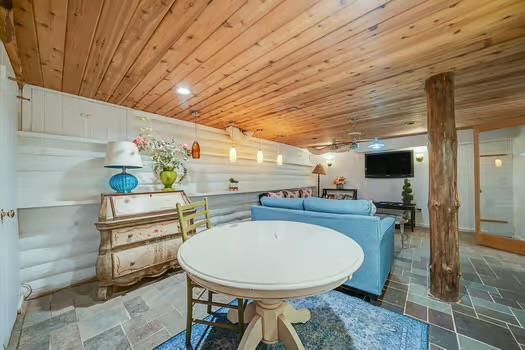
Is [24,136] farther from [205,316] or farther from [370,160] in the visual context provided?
[370,160]

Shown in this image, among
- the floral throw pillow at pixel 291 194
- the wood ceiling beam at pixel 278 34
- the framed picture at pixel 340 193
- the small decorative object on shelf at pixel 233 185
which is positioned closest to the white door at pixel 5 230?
the wood ceiling beam at pixel 278 34

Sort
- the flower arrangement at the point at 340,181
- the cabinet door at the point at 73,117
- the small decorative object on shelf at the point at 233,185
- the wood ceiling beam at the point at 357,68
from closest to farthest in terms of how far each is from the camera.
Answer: the wood ceiling beam at the point at 357,68 < the cabinet door at the point at 73,117 < the small decorative object on shelf at the point at 233,185 < the flower arrangement at the point at 340,181

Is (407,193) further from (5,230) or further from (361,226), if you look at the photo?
(5,230)

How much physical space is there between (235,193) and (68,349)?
311 centimetres

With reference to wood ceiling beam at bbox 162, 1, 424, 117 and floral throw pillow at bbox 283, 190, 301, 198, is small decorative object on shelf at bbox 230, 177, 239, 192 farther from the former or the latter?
wood ceiling beam at bbox 162, 1, 424, 117

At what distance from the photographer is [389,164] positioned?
18.8 feet

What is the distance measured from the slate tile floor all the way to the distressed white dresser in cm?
21

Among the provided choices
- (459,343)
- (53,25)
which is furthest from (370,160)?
(53,25)

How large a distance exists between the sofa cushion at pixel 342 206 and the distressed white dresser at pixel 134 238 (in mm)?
1799

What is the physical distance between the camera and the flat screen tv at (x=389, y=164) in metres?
5.43

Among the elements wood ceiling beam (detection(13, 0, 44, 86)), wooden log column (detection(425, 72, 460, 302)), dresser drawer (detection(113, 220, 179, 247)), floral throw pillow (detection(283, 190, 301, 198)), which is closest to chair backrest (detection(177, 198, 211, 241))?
dresser drawer (detection(113, 220, 179, 247))

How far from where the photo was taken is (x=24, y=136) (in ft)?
6.89

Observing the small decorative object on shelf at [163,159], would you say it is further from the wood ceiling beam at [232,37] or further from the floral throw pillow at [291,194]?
the floral throw pillow at [291,194]

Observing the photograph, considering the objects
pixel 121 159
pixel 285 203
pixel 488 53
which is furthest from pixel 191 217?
pixel 488 53
